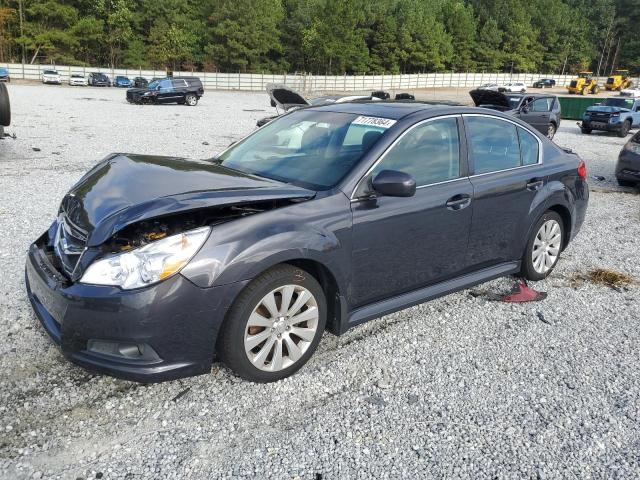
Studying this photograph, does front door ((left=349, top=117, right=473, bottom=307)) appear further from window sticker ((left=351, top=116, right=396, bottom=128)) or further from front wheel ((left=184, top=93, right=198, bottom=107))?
front wheel ((left=184, top=93, right=198, bottom=107))

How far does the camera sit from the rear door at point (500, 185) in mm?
4246

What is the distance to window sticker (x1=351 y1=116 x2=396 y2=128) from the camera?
386cm

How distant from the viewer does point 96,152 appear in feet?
39.9

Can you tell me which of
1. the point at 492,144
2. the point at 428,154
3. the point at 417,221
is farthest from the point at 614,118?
the point at 417,221

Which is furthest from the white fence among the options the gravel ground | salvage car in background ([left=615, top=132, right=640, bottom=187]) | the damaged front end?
the damaged front end

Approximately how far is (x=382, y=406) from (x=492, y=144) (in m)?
2.41

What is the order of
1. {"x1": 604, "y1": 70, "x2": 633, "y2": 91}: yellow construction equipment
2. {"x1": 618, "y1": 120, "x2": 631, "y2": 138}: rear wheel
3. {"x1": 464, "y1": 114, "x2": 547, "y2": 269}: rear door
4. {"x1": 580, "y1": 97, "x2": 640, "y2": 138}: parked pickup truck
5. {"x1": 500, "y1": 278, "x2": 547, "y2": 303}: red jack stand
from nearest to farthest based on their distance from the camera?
{"x1": 464, "y1": 114, "x2": 547, "y2": 269}: rear door < {"x1": 500, "y1": 278, "x2": 547, "y2": 303}: red jack stand < {"x1": 580, "y1": 97, "x2": 640, "y2": 138}: parked pickup truck < {"x1": 618, "y1": 120, "x2": 631, "y2": 138}: rear wheel < {"x1": 604, "y1": 70, "x2": 633, "y2": 91}: yellow construction equipment

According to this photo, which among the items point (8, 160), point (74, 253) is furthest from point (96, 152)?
point (74, 253)

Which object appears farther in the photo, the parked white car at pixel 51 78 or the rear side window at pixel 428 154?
the parked white car at pixel 51 78

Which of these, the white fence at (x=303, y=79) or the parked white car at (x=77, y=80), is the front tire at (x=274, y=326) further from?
the parked white car at (x=77, y=80)

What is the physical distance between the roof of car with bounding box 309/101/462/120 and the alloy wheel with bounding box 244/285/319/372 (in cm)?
154

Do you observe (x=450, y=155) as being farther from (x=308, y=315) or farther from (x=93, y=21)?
(x=93, y=21)

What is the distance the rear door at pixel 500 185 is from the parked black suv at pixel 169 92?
91.9 ft

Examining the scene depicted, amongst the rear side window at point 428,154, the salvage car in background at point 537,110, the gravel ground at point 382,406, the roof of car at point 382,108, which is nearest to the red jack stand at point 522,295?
the gravel ground at point 382,406
